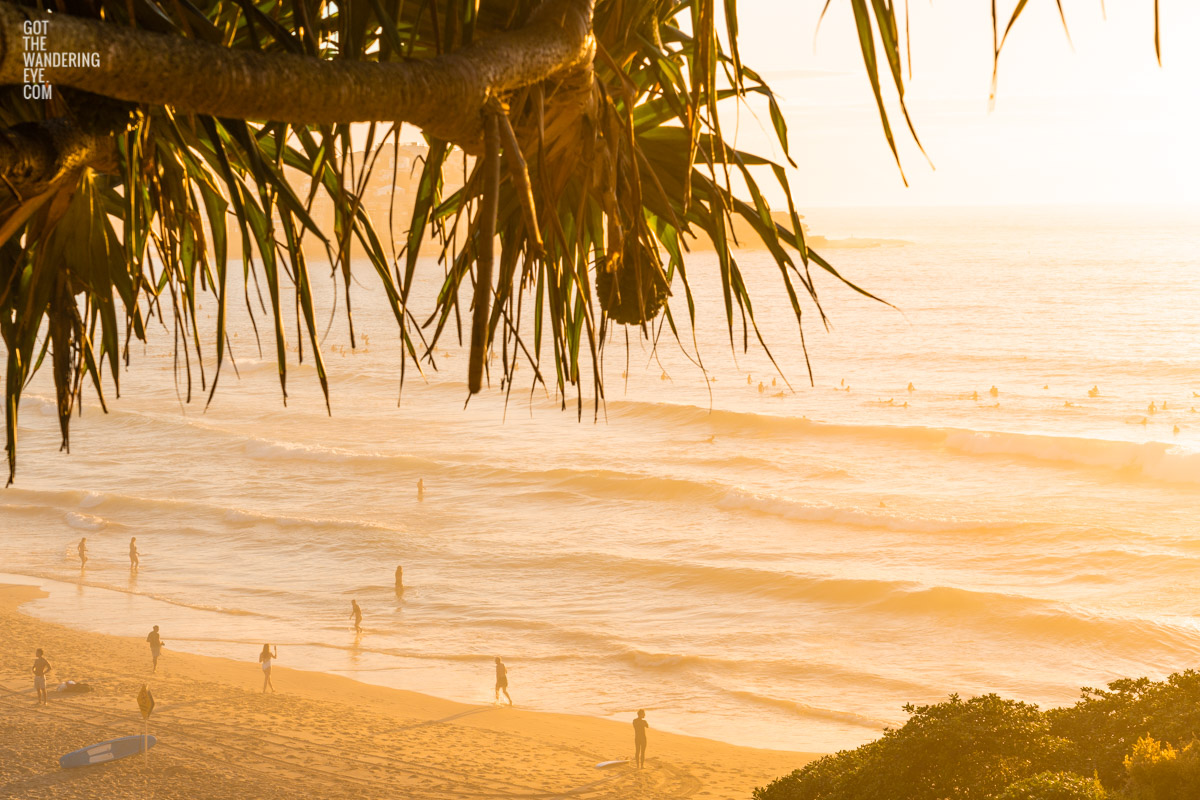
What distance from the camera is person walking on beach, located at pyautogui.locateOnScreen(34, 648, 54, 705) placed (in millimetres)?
14875

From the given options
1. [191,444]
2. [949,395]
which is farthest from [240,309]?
[949,395]

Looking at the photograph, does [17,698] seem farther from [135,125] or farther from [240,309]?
[240,309]

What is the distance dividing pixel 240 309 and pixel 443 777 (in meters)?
96.4

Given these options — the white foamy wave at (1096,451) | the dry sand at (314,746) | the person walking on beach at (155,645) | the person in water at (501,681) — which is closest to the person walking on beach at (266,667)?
the dry sand at (314,746)

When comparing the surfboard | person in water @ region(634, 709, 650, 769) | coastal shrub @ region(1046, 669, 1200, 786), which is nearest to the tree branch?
coastal shrub @ region(1046, 669, 1200, 786)

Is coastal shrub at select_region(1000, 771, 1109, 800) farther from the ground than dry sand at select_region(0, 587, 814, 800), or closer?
farther from the ground

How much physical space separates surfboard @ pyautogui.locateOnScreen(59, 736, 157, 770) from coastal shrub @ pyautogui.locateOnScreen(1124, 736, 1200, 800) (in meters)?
11.3

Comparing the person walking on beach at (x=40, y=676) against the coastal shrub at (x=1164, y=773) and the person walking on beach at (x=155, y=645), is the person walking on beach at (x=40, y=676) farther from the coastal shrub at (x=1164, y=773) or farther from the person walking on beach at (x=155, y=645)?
the coastal shrub at (x=1164, y=773)

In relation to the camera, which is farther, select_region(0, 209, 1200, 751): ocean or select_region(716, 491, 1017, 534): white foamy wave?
select_region(716, 491, 1017, 534): white foamy wave

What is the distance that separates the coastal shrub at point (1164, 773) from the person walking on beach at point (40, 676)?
13.6 metres

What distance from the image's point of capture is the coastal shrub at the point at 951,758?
7773 mm

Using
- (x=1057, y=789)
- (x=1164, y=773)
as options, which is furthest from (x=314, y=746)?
(x=1164, y=773)

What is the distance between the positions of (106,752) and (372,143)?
13926 mm

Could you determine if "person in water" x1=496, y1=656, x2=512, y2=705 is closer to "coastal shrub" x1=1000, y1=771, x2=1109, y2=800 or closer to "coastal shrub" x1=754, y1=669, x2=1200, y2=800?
"coastal shrub" x1=754, y1=669, x2=1200, y2=800
